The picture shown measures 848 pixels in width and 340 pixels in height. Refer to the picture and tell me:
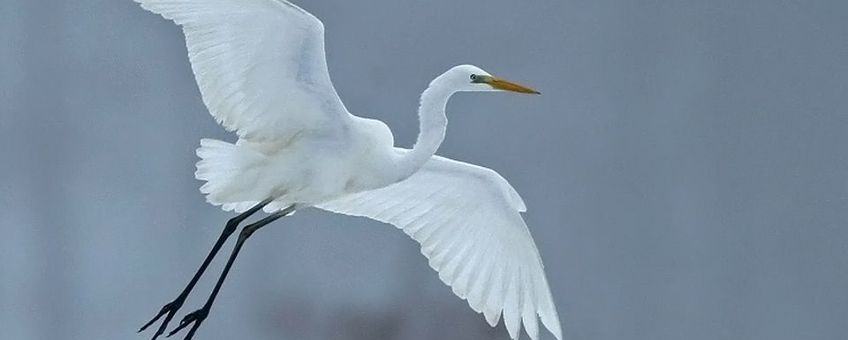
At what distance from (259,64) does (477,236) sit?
1.70 feet

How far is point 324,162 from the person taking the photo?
7.18ft

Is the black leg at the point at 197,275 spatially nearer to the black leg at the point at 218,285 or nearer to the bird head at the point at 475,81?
the black leg at the point at 218,285

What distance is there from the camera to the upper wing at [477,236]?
232cm

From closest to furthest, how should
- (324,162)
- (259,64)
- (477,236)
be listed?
(259,64)
(324,162)
(477,236)

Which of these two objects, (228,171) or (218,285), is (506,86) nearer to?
(228,171)

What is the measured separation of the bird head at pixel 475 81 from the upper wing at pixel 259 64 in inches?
6.7

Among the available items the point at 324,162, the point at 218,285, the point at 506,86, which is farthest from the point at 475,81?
the point at 218,285

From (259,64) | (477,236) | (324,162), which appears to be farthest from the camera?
(477,236)

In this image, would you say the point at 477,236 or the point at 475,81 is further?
the point at 477,236

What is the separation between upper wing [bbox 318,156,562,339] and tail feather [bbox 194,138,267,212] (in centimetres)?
19

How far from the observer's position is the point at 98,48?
3.63 metres

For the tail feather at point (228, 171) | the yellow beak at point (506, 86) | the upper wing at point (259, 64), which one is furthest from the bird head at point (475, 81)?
the tail feather at point (228, 171)

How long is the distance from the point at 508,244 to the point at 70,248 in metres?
1.59

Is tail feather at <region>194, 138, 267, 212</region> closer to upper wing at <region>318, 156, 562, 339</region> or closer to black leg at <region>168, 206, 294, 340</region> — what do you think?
black leg at <region>168, 206, 294, 340</region>
